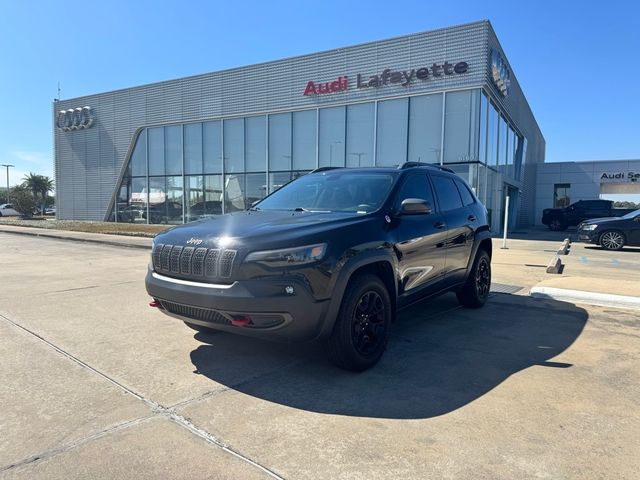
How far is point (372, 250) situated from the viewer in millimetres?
3984

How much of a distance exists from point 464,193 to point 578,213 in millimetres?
23758

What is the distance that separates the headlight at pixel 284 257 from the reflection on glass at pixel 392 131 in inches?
667

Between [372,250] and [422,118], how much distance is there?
16.8 metres

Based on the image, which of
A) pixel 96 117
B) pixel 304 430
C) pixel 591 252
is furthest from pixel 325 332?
pixel 96 117

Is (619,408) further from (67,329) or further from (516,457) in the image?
(67,329)

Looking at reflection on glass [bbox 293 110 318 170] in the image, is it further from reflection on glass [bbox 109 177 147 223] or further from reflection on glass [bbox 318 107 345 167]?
reflection on glass [bbox 109 177 147 223]

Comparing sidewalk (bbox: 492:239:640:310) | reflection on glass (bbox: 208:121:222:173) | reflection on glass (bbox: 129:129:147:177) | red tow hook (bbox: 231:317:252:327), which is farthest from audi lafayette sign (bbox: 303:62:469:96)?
red tow hook (bbox: 231:317:252:327)

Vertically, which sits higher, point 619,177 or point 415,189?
point 619,177

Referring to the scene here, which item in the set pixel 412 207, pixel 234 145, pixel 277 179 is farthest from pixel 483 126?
pixel 412 207

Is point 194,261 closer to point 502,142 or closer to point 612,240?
point 612,240

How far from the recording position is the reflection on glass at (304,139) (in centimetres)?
2241

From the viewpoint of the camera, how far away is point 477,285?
20.7 feet

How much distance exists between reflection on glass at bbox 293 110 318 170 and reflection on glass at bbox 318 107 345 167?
0.42 m

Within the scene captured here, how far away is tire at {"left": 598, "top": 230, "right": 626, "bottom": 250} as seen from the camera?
15.2 metres
